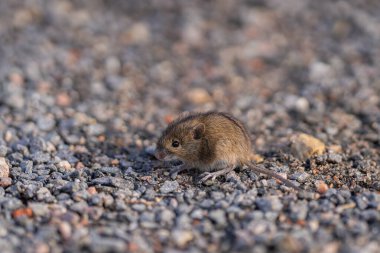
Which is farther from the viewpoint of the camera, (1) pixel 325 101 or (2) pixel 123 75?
(2) pixel 123 75

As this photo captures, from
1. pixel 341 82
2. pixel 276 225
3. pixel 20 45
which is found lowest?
pixel 276 225

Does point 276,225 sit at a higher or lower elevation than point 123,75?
lower

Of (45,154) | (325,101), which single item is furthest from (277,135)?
(45,154)

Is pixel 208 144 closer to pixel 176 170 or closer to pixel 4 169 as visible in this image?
pixel 176 170

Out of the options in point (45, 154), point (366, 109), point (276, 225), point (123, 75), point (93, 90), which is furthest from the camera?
point (123, 75)

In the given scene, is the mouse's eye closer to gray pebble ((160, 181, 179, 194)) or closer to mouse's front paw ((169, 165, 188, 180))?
mouse's front paw ((169, 165, 188, 180))

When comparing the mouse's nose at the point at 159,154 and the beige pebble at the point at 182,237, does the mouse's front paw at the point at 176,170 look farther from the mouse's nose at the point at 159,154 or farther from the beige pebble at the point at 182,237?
the beige pebble at the point at 182,237

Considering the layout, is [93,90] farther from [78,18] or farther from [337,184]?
[337,184]
